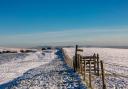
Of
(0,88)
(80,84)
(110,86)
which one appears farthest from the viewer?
(0,88)

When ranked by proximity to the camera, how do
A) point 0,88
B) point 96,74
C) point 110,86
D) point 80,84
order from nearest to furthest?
point 80,84 < point 110,86 < point 0,88 < point 96,74

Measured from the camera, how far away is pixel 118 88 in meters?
19.9

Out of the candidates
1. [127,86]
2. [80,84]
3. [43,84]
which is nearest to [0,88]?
[43,84]

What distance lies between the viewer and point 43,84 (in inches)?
825

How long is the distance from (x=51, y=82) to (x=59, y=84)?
1392mm

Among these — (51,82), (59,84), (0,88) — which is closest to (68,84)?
(59,84)

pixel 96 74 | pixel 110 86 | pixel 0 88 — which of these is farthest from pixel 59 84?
pixel 96 74

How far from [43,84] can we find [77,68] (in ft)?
23.7

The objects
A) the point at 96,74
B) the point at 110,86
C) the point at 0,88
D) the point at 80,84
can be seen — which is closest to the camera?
the point at 80,84

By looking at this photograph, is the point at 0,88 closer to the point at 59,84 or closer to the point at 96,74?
the point at 59,84

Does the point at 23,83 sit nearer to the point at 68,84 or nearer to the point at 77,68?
the point at 68,84

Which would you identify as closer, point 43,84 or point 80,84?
point 80,84

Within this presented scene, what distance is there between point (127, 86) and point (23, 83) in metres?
8.40

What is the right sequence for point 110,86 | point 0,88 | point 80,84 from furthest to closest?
point 0,88, point 110,86, point 80,84
